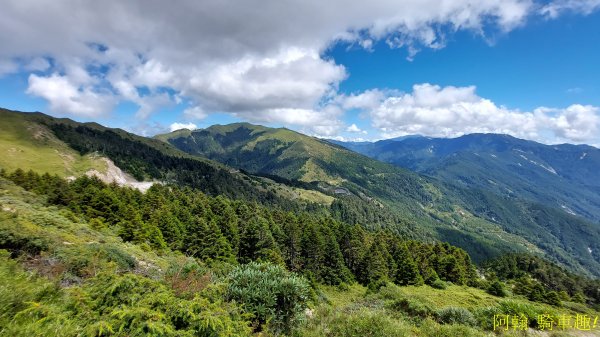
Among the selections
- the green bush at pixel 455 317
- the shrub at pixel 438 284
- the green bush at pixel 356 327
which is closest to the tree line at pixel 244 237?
the shrub at pixel 438 284

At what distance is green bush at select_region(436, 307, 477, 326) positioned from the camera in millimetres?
26250

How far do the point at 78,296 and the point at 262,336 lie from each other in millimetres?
9439

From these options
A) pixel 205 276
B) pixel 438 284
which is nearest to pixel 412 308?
pixel 205 276

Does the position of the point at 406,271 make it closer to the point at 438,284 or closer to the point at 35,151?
the point at 438,284

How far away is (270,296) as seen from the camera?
64.3ft

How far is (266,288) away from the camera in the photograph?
66.0 ft

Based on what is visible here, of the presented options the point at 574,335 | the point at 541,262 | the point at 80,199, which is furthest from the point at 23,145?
the point at 541,262

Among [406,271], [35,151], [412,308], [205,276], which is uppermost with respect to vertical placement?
[35,151]

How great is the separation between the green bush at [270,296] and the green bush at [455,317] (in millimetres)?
15086

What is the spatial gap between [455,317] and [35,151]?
616 feet

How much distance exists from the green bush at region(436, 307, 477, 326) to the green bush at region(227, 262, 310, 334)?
15086 millimetres

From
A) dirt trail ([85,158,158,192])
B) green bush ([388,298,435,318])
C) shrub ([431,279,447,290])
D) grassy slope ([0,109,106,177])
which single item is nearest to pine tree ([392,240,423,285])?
shrub ([431,279,447,290])

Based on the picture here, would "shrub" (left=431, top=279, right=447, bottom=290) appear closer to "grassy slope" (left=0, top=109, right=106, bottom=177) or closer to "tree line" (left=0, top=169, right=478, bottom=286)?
"tree line" (left=0, top=169, right=478, bottom=286)

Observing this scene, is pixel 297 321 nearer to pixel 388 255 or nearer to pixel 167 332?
pixel 167 332
